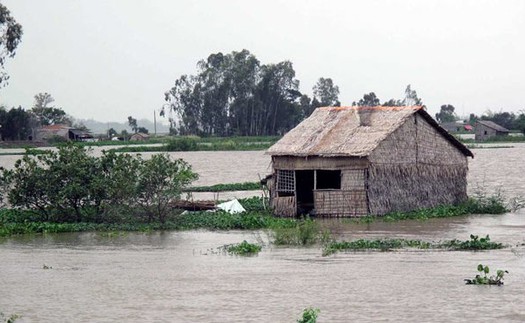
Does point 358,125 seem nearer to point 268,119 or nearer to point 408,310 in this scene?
point 408,310

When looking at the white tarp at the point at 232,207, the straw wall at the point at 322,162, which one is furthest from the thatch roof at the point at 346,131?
the white tarp at the point at 232,207

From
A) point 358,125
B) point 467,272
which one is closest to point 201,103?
point 358,125

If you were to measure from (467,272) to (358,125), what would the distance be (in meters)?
8.39

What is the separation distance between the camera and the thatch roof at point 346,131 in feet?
69.5

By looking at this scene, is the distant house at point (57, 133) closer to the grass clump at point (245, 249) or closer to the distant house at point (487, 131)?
the distant house at point (487, 131)

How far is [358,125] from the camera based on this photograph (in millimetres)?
22141

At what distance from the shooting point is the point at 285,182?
22453mm

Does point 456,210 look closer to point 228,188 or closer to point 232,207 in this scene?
point 232,207

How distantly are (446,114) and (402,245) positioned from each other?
94.8 m

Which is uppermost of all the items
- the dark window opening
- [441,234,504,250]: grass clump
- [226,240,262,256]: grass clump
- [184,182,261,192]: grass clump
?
the dark window opening

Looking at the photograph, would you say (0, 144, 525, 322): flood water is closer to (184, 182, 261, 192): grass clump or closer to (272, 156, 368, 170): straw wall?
(272, 156, 368, 170): straw wall

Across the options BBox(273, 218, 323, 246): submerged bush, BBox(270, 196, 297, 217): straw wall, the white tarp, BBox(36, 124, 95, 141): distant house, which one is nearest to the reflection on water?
BBox(273, 218, 323, 246): submerged bush

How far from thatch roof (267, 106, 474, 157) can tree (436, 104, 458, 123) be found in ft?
275

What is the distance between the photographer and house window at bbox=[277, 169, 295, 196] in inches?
877
